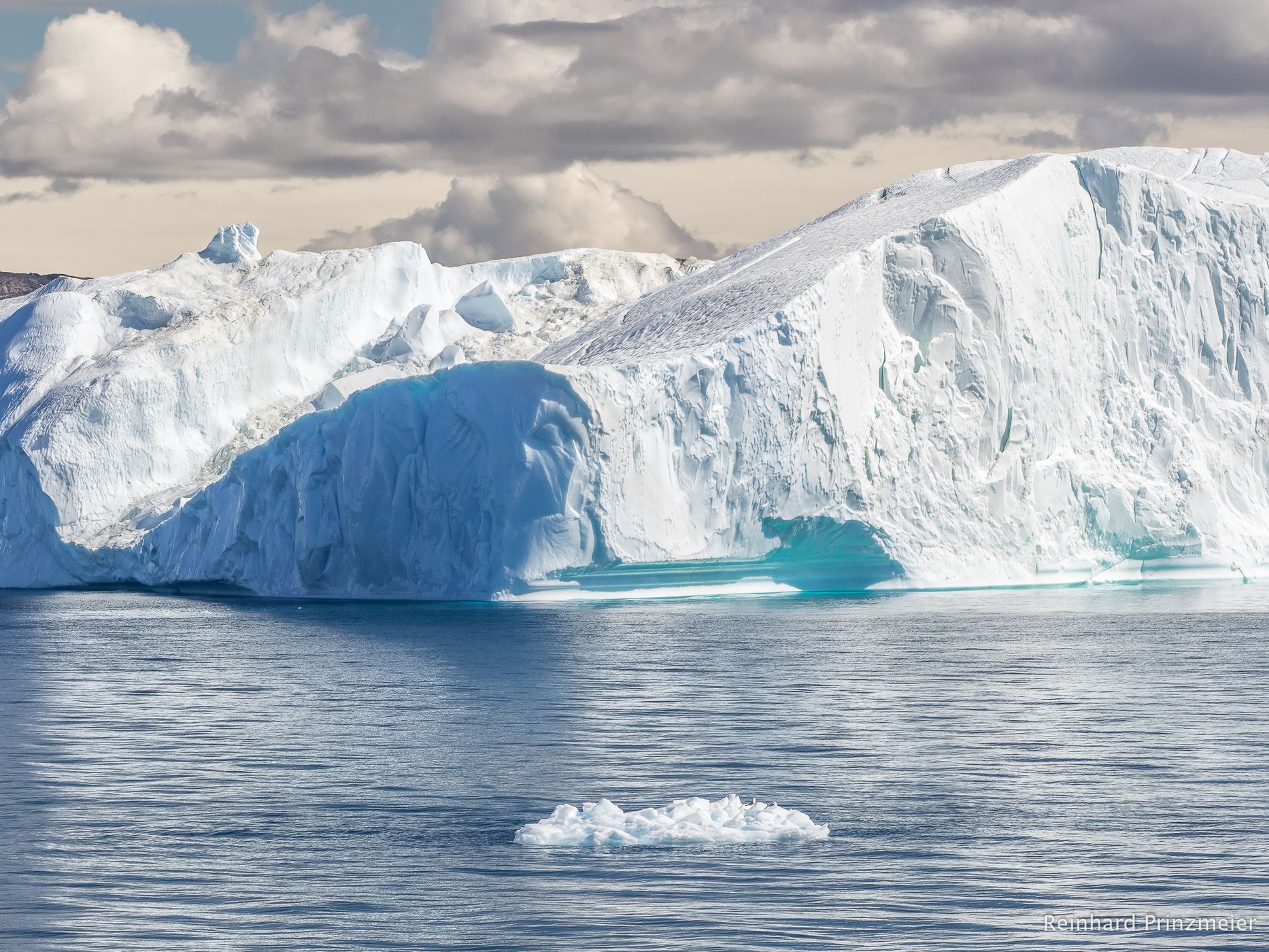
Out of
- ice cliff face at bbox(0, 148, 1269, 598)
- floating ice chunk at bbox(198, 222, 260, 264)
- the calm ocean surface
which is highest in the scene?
floating ice chunk at bbox(198, 222, 260, 264)

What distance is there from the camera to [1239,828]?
1093 centimetres

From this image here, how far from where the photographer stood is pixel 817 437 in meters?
33.7

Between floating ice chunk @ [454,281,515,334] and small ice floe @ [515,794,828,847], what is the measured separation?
41100 millimetres

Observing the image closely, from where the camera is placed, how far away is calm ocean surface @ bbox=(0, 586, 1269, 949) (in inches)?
354

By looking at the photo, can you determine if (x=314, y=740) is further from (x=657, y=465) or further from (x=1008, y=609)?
(x=1008, y=609)

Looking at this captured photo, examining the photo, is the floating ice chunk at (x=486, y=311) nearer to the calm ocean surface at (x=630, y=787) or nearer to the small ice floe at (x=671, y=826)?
the calm ocean surface at (x=630, y=787)

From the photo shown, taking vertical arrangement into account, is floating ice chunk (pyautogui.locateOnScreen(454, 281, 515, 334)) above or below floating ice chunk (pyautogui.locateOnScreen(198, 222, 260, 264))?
below

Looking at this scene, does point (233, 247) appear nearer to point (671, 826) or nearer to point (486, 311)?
point (486, 311)

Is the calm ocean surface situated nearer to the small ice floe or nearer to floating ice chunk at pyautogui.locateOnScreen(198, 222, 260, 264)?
the small ice floe

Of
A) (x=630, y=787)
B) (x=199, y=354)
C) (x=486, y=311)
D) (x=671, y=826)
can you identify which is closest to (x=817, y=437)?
(x=486, y=311)

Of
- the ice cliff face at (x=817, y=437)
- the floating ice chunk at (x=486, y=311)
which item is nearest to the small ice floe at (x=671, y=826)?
the ice cliff face at (x=817, y=437)

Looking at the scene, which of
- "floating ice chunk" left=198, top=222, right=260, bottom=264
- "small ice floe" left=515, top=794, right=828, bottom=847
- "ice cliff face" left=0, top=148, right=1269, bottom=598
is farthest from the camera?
"floating ice chunk" left=198, top=222, right=260, bottom=264

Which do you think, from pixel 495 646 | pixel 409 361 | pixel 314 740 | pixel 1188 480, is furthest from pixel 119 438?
pixel 314 740

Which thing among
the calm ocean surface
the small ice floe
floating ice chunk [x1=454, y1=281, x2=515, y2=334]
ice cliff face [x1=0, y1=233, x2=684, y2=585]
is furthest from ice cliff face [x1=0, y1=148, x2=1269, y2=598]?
the small ice floe
